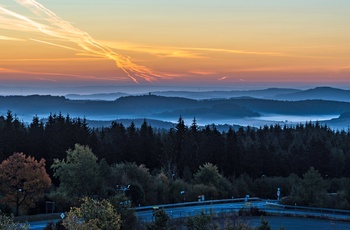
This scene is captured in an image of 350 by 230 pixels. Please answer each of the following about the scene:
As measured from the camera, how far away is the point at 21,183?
63.1 m

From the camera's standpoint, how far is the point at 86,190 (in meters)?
73.7

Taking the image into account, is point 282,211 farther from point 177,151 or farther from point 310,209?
point 177,151

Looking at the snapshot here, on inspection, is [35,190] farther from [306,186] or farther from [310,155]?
[310,155]

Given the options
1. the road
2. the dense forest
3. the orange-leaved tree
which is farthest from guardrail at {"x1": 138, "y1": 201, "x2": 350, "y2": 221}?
the orange-leaved tree

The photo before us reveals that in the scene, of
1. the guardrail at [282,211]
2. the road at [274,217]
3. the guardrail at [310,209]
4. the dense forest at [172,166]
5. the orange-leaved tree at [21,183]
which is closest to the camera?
the road at [274,217]

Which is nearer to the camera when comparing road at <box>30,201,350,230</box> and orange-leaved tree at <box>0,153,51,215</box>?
road at <box>30,201,350,230</box>

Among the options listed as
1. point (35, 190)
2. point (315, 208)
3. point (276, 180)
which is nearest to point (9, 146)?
point (35, 190)

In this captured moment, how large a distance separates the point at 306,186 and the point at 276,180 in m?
25.3

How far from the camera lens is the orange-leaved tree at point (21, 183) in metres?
62.2

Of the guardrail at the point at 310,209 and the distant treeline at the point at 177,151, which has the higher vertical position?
the distant treeline at the point at 177,151

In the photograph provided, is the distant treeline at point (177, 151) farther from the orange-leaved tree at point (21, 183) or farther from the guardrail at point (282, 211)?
the orange-leaved tree at point (21, 183)

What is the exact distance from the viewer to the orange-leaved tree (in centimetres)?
6225

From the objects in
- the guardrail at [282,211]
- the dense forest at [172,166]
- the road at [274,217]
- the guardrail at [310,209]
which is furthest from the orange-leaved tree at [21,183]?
the guardrail at [310,209]

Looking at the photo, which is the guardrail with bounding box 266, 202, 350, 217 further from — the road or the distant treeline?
the distant treeline
